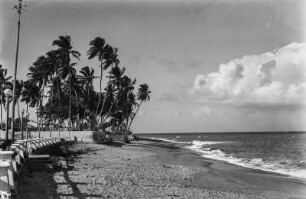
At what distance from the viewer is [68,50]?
5300cm

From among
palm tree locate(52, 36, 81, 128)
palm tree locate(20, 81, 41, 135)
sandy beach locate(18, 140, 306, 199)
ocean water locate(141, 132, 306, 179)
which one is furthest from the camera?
palm tree locate(20, 81, 41, 135)

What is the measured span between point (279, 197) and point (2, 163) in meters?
11.4

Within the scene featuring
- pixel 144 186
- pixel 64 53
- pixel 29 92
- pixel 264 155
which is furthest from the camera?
pixel 29 92

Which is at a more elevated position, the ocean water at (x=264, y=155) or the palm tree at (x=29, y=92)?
the palm tree at (x=29, y=92)

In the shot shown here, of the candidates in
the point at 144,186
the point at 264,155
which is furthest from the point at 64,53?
the point at 144,186

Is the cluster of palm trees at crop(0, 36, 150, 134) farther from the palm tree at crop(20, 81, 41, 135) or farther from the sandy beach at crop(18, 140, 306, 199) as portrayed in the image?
the sandy beach at crop(18, 140, 306, 199)

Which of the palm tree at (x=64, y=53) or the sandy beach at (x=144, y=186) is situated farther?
the palm tree at (x=64, y=53)

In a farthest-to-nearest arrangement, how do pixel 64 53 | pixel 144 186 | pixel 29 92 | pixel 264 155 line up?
1. pixel 29 92
2. pixel 64 53
3. pixel 264 155
4. pixel 144 186

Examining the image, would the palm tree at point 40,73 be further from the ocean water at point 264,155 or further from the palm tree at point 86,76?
the ocean water at point 264,155

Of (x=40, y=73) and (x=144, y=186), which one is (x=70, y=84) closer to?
Result: (x=40, y=73)

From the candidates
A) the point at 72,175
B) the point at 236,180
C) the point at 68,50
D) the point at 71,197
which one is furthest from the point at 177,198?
the point at 68,50

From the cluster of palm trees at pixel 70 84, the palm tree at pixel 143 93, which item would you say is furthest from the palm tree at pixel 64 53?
the palm tree at pixel 143 93

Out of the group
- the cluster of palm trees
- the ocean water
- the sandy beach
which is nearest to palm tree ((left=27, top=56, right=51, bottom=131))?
the cluster of palm trees

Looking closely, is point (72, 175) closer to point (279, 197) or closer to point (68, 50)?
point (279, 197)
